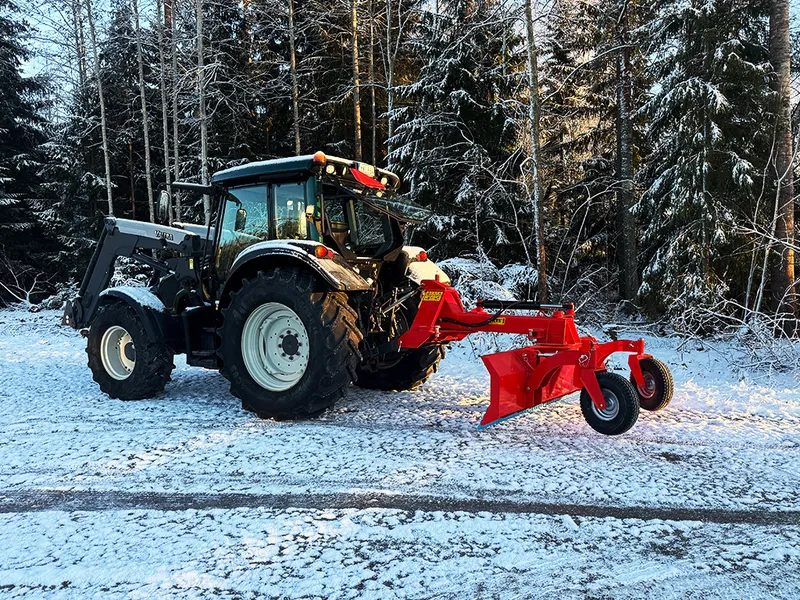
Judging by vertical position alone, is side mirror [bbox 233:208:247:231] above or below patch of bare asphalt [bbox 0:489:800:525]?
above

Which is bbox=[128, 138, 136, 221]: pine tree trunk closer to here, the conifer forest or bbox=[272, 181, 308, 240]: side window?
the conifer forest

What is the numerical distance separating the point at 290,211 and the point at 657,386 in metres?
3.68

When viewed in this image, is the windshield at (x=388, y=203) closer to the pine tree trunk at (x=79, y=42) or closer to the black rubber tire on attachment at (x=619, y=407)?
the black rubber tire on attachment at (x=619, y=407)

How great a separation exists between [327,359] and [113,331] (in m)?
2.96

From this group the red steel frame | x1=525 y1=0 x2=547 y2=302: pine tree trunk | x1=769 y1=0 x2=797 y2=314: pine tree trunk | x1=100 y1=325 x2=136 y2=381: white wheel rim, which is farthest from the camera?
x1=525 y1=0 x2=547 y2=302: pine tree trunk

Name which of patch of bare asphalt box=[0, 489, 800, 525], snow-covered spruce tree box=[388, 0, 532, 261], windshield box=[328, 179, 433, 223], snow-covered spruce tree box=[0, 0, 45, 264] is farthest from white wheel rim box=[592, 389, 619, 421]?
snow-covered spruce tree box=[0, 0, 45, 264]

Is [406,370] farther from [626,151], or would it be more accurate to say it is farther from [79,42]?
[79,42]

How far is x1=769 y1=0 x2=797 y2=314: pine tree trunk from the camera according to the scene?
29.4 feet

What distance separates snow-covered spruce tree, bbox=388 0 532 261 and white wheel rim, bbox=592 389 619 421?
8.62m

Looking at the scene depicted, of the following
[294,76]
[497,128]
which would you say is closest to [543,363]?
[497,128]

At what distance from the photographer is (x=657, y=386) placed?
187 inches

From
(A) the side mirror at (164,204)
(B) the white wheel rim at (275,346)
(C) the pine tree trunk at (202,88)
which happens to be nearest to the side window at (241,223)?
(A) the side mirror at (164,204)

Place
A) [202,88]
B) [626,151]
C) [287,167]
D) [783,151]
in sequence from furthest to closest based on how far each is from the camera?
[202,88], [626,151], [783,151], [287,167]

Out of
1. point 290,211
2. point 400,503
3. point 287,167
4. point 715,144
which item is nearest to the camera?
point 400,503
